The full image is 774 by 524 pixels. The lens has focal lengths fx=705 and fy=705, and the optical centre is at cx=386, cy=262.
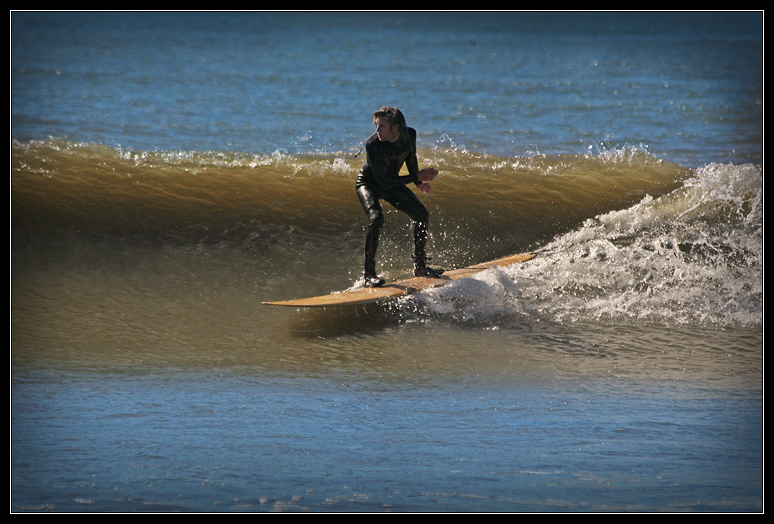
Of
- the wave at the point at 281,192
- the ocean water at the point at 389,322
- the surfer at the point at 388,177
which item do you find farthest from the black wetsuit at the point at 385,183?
the wave at the point at 281,192

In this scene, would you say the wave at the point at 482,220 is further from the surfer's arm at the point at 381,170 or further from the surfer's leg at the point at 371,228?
the surfer's arm at the point at 381,170

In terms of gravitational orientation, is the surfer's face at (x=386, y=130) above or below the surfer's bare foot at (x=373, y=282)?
above

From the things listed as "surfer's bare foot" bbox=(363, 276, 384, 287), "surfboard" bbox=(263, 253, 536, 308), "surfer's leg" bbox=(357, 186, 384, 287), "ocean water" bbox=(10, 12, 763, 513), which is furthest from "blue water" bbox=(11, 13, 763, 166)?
"surfer's bare foot" bbox=(363, 276, 384, 287)

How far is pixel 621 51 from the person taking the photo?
13312mm

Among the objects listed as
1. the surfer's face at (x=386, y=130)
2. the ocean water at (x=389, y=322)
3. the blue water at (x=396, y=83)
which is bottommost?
the ocean water at (x=389, y=322)

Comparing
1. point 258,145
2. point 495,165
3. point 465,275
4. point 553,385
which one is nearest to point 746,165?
point 495,165

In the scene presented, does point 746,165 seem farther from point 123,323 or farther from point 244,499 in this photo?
point 244,499

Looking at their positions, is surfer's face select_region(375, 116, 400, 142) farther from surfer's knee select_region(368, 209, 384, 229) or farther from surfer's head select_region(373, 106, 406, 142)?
surfer's knee select_region(368, 209, 384, 229)

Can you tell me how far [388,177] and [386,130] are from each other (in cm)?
29

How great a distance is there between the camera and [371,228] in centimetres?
414

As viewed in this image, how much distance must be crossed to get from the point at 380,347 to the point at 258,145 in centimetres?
604

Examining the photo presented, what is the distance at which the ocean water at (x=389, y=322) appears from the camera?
2.38 m

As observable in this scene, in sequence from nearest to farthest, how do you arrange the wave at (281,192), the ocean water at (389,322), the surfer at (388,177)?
the ocean water at (389,322) → the surfer at (388,177) → the wave at (281,192)

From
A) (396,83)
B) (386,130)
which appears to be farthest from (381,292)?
(396,83)
